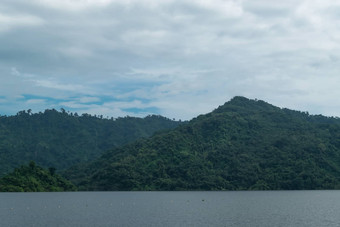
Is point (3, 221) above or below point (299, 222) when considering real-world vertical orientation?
below

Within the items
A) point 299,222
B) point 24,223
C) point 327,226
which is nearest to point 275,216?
point 299,222

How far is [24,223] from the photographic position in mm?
97625

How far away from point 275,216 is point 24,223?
65.5 m

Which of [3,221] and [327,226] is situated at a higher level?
[327,226]

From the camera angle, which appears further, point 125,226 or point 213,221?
point 213,221

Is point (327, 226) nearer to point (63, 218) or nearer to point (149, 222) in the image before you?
point (149, 222)

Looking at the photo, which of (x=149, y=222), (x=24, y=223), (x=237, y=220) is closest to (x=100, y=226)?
(x=149, y=222)

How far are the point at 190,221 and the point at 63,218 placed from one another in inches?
1356

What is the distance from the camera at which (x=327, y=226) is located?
303 feet

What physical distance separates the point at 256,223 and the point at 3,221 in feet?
202

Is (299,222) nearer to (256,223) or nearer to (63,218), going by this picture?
(256,223)

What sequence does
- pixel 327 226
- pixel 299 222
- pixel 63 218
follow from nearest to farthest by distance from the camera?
pixel 327 226 < pixel 299 222 < pixel 63 218

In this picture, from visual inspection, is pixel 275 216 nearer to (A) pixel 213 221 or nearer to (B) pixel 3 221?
(A) pixel 213 221

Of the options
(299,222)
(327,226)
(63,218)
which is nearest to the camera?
(327,226)
